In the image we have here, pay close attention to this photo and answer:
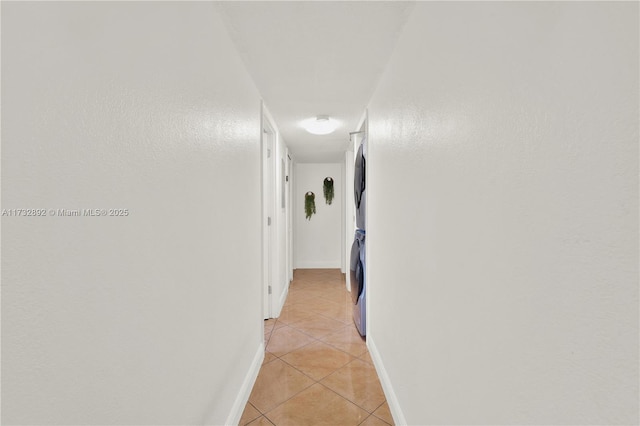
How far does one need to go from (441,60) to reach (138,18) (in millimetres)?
946

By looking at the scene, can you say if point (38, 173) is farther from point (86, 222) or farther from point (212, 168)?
point (212, 168)

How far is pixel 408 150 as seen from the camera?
61.3 inches

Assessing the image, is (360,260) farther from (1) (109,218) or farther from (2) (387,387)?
(1) (109,218)

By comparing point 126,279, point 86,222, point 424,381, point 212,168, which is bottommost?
point 424,381

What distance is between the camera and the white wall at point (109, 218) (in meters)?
0.57

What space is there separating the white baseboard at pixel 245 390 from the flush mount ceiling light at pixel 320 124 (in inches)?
82.5

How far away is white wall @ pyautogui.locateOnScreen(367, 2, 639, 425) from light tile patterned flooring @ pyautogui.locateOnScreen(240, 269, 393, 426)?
682 millimetres

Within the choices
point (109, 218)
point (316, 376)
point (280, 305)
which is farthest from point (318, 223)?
point (109, 218)

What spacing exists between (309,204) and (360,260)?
3.26 m

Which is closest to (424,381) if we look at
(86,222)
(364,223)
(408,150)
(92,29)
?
(408,150)

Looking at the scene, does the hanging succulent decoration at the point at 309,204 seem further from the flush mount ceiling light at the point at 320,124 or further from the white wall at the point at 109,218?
the white wall at the point at 109,218

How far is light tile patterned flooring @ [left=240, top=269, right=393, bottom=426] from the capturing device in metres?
1.89

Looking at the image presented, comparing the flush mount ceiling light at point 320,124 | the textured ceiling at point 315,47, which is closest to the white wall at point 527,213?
the textured ceiling at point 315,47

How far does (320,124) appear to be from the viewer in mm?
3258
